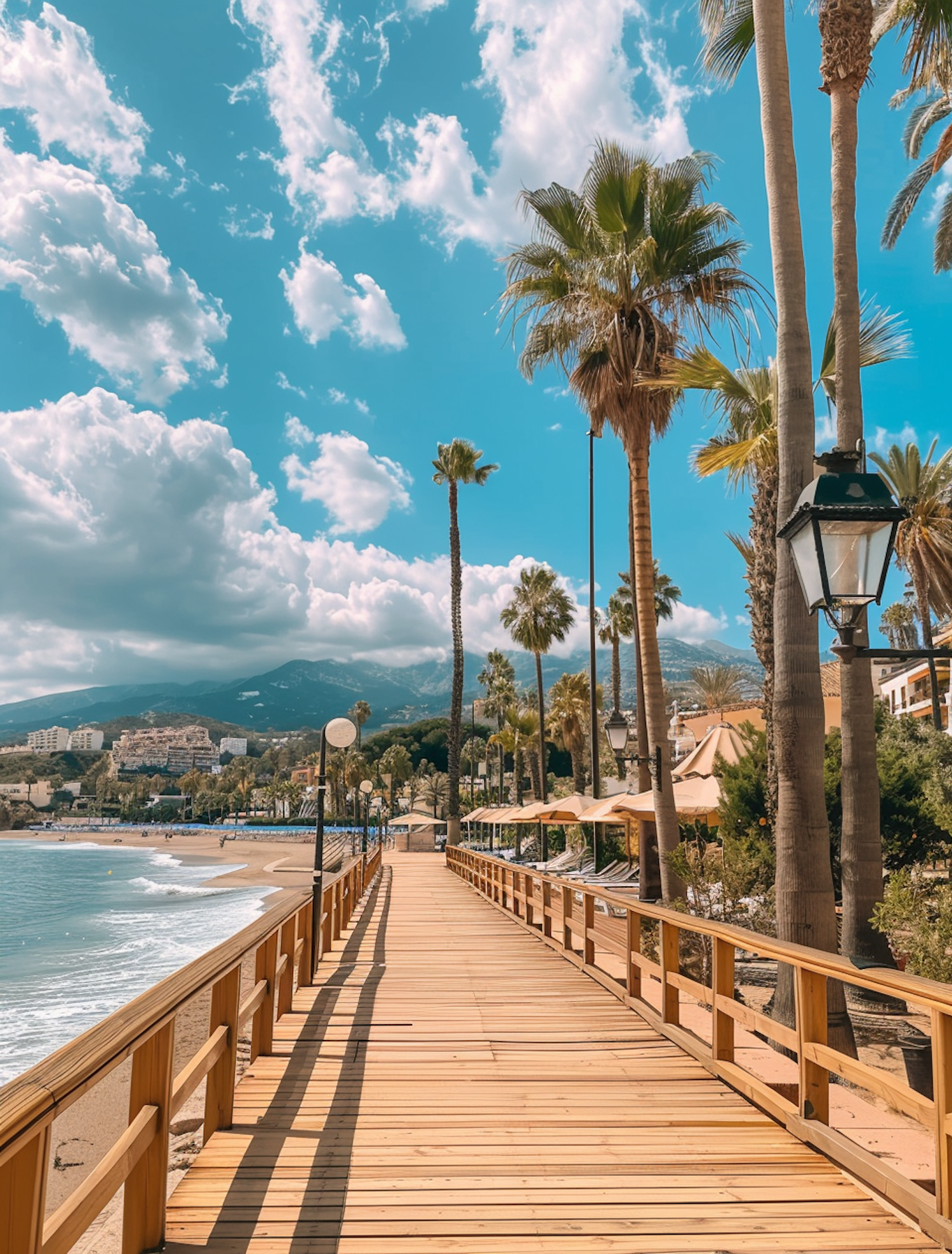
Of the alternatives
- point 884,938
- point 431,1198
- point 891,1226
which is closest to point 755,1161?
point 891,1226

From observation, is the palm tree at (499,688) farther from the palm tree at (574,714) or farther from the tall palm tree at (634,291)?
the tall palm tree at (634,291)

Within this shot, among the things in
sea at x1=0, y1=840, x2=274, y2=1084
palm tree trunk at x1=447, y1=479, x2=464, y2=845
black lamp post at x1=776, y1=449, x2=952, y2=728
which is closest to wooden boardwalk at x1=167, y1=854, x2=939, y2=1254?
black lamp post at x1=776, y1=449, x2=952, y2=728

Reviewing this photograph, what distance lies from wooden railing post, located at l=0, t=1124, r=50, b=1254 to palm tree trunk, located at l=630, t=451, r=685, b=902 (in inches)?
464

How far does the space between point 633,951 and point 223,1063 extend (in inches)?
154

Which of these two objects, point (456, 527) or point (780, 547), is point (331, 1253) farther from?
point (456, 527)

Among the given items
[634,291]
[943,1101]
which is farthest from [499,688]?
[943,1101]

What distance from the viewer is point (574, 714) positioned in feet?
160

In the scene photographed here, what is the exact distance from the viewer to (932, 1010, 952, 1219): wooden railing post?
3.01 meters

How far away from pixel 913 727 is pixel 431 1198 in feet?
78.8

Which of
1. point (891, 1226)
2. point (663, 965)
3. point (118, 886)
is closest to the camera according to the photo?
Answer: point (891, 1226)

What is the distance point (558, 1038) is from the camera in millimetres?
6430

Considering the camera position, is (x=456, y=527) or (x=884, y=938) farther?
A: (x=456, y=527)

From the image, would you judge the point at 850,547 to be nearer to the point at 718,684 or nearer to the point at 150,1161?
the point at 150,1161

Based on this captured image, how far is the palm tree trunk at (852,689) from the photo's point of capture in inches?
329
